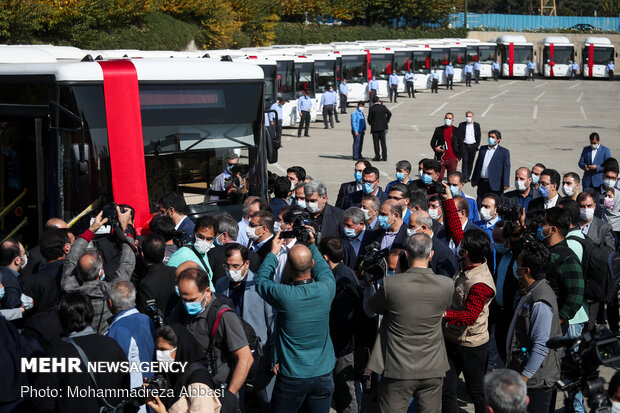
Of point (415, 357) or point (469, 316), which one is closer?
point (415, 357)

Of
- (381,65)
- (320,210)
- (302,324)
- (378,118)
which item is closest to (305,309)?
(302,324)

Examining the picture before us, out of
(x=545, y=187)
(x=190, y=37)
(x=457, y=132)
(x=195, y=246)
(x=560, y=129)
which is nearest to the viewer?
(x=195, y=246)

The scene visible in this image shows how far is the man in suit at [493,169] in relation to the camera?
1359cm

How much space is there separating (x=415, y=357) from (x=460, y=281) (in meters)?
1.03

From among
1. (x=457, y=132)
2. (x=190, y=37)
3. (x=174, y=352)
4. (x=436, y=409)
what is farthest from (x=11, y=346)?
(x=190, y=37)

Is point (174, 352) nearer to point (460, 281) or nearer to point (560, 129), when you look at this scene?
point (460, 281)

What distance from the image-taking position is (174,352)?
5.29 m

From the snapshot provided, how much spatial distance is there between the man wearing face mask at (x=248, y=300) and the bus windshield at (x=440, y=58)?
42.7m

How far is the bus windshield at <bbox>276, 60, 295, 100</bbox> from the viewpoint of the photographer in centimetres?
3094

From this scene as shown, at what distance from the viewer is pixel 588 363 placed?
427 cm

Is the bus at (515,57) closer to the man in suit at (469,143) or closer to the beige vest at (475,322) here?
the man in suit at (469,143)

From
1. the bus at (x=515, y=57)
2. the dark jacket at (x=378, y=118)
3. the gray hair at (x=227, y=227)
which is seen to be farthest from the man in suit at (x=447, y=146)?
the bus at (x=515, y=57)

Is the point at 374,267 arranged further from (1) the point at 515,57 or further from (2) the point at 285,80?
(1) the point at 515,57

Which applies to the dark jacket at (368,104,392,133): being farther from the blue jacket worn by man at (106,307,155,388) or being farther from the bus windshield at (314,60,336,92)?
the blue jacket worn by man at (106,307,155,388)
